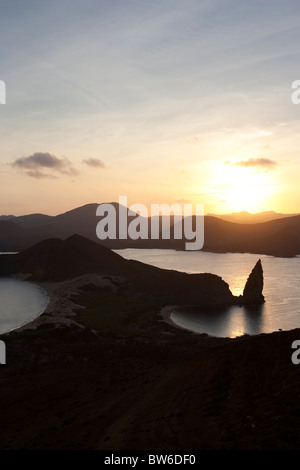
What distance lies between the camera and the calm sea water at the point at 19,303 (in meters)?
95.2

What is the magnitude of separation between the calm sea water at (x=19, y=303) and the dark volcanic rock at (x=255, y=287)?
63942 mm

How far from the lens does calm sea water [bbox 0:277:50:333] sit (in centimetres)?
9517

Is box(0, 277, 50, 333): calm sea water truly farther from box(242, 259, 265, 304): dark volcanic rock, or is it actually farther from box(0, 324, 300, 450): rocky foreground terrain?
box(242, 259, 265, 304): dark volcanic rock

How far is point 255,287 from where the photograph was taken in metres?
124

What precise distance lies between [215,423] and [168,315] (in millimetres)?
79352

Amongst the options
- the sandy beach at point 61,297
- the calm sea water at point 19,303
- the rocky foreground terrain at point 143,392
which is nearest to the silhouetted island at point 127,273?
the sandy beach at point 61,297

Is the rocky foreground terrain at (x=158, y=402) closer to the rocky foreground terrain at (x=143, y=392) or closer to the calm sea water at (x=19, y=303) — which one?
the rocky foreground terrain at (x=143, y=392)

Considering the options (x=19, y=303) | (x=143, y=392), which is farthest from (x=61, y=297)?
(x=143, y=392)

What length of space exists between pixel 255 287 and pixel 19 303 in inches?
2977

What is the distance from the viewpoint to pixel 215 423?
926 inches

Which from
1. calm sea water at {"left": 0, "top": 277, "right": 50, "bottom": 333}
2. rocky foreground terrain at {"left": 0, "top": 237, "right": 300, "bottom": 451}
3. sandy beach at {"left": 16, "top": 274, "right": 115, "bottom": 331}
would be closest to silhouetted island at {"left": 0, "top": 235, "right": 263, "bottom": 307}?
sandy beach at {"left": 16, "top": 274, "right": 115, "bottom": 331}

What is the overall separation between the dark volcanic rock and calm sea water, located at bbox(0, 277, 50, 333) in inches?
2517

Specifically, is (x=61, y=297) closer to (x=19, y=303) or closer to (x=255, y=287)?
(x=19, y=303)
